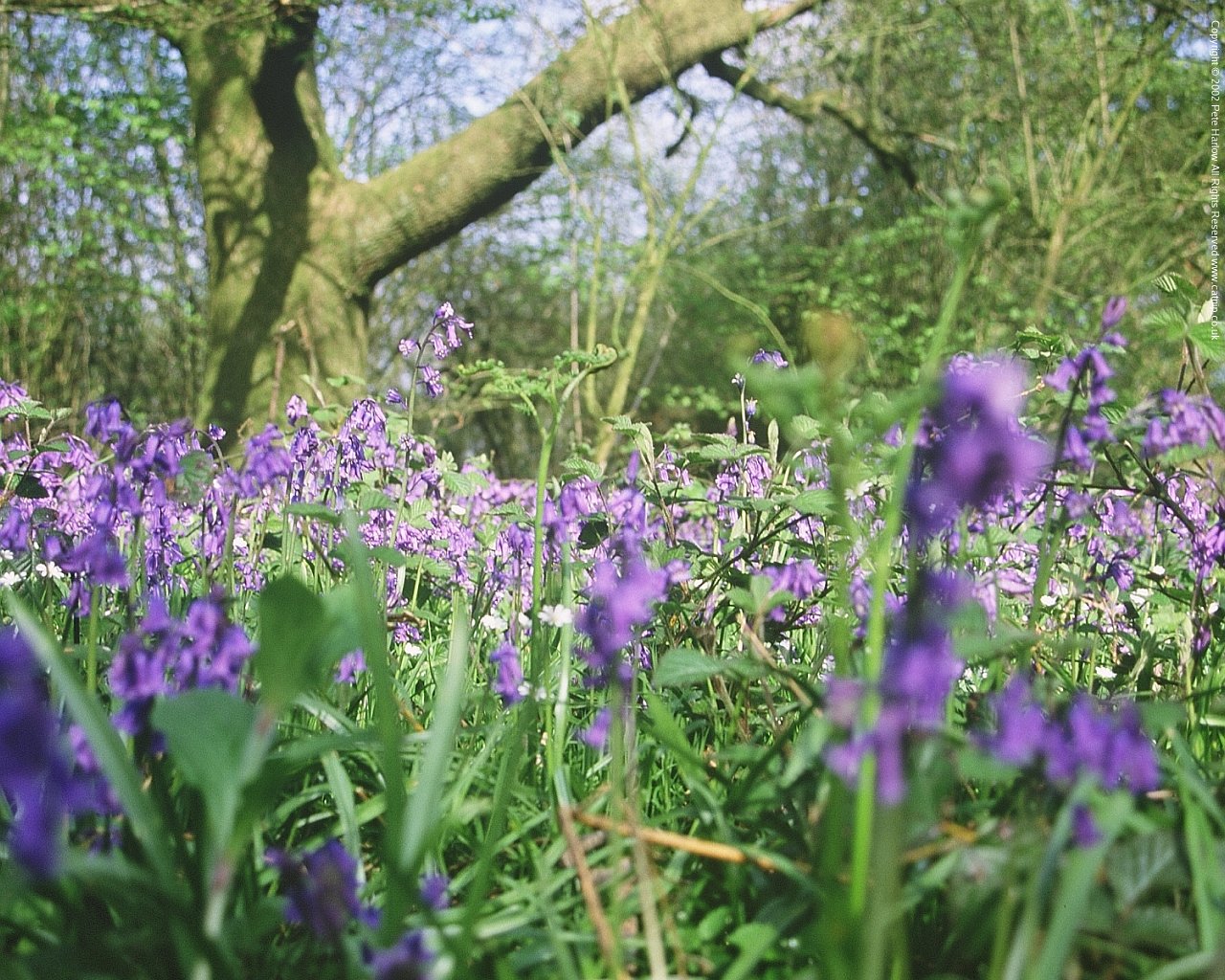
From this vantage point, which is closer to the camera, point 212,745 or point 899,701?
point 899,701

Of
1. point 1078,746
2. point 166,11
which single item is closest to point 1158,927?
point 1078,746

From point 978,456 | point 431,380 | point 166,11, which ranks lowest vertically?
point 978,456

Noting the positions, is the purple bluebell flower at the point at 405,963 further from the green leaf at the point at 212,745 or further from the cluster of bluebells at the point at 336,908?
the green leaf at the point at 212,745

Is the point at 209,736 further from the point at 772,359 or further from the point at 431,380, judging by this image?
the point at 772,359

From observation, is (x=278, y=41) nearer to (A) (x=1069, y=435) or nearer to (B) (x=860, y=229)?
(A) (x=1069, y=435)

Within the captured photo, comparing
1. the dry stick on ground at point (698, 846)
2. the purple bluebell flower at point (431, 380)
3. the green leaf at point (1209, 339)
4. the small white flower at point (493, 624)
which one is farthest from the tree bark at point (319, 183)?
the dry stick on ground at point (698, 846)

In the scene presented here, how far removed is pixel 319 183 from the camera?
973cm

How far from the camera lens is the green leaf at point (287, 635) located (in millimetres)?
1087

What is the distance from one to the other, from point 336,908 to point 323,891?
3cm

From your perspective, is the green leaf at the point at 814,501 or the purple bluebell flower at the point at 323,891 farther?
the green leaf at the point at 814,501

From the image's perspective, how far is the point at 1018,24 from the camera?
498 inches

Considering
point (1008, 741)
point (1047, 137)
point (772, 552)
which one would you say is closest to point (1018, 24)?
point (1047, 137)

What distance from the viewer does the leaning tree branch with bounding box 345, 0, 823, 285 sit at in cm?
955

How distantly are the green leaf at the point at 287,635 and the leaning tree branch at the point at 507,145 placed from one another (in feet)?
28.8
